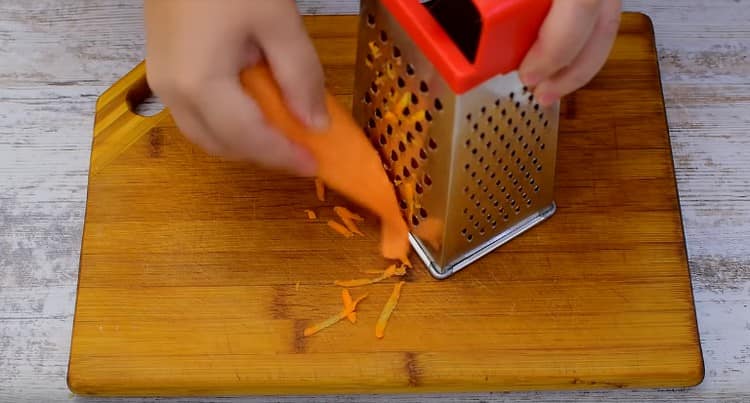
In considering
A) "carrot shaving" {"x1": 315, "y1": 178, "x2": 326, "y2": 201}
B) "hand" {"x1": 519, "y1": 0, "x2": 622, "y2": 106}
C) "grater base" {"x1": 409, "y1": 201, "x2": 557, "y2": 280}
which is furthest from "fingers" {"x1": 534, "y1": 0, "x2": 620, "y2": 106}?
"carrot shaving" {"x1": 315, "y1": 178, "x2": 326, "y2": 201}

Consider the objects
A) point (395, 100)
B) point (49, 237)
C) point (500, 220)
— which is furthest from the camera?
point (49, 237)

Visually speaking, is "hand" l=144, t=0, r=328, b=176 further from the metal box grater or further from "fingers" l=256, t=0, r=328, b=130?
the metal box grater

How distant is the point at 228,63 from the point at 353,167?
12.3 inches

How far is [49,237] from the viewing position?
1.38 meters

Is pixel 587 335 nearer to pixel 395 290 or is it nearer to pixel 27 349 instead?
pixel 395 290

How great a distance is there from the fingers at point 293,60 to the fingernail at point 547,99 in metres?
0.28

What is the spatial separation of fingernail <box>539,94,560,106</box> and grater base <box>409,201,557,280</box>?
0.23 m

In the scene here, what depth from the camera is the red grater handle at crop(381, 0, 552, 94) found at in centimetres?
94

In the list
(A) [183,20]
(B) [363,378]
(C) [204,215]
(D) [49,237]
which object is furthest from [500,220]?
(D) [49,237]

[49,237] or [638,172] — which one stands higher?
[638,172]

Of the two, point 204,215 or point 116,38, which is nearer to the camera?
point 204,215

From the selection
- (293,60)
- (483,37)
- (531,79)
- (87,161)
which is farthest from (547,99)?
(87,161)

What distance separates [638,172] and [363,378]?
524mm

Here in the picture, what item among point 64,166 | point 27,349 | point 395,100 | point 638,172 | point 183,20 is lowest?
point 27,349
